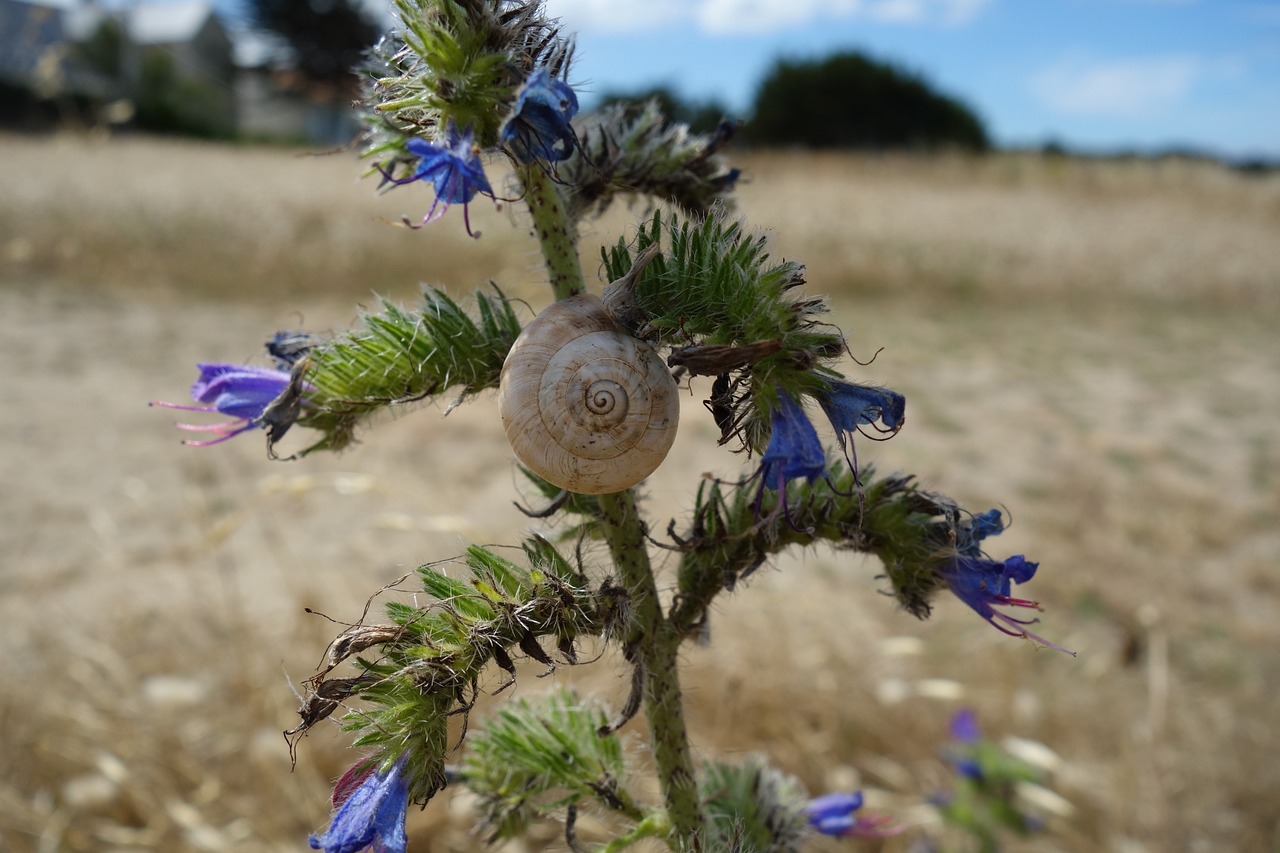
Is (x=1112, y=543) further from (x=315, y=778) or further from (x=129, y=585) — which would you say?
(x=129, y=585)

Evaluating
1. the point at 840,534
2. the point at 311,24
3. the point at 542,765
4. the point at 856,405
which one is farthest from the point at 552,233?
the point at 311,24

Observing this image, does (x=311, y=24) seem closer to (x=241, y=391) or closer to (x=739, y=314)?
(x=241, y=391)

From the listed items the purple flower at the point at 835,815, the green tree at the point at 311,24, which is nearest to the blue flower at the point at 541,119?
the purple flower at the point at 835,815

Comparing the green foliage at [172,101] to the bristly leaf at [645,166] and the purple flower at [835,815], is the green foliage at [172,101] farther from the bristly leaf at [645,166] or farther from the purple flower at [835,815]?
the purple flower at [835,815]

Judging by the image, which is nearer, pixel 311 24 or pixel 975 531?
pixel 975 531

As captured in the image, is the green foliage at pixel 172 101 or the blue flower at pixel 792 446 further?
the green foliage at pixel 172 101

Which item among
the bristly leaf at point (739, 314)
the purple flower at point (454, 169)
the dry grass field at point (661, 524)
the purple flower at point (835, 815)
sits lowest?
the dry grass field at point (661, 524)
